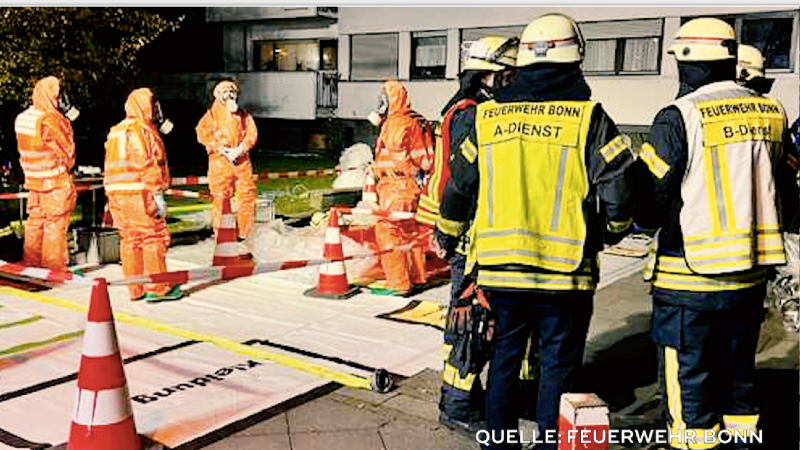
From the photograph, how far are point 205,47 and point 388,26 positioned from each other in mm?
9922

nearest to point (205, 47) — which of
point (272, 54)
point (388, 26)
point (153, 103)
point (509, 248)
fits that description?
point (272, 54)

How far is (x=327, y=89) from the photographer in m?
26.0

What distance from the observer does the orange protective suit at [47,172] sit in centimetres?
755

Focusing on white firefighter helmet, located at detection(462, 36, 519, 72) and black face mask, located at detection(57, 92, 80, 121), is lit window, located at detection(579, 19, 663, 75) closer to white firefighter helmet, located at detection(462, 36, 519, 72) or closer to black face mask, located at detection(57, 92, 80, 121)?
black face mask, located at detection(57, 92, 80, 121)

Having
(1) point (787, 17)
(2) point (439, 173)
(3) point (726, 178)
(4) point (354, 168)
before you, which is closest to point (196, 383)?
(2) point (439, 173)

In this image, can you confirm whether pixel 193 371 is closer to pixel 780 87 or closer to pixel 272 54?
pixel 780 87

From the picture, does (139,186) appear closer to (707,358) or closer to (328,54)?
(707,358)

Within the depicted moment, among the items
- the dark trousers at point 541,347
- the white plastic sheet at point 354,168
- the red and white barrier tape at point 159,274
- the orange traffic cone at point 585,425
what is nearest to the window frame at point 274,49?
the white plastic sheet at point 354,168

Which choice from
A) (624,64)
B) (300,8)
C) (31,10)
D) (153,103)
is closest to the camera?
(153,103)

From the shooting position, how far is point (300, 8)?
25.9 metres

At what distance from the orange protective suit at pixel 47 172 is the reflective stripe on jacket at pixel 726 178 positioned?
19.8ft

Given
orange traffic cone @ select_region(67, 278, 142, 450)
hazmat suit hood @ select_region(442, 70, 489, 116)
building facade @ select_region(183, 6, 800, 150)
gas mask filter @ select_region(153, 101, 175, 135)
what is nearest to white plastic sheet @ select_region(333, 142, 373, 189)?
building facade @ select_region(183, 6, 800, 150)

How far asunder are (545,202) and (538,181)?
100mm

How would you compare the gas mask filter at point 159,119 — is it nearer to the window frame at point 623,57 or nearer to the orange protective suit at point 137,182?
the orange protective suit at point 137,182
